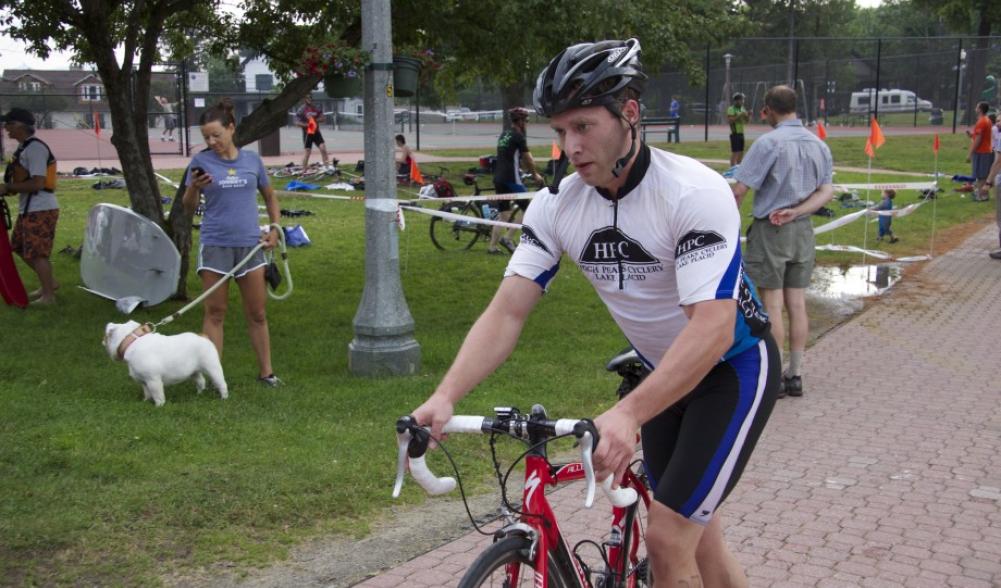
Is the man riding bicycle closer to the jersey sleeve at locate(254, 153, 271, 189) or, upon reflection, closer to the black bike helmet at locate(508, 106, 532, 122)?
the jersey sleeve at locate(254, 153, 271, 189)

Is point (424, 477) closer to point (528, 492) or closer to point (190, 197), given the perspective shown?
point (528, 492)

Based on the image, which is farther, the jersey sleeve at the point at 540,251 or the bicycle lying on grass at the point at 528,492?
the jersey sleeve at the point at 540,251

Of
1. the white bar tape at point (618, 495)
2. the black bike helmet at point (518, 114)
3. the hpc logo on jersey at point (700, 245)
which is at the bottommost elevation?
the white bar tape at point (618, 495)

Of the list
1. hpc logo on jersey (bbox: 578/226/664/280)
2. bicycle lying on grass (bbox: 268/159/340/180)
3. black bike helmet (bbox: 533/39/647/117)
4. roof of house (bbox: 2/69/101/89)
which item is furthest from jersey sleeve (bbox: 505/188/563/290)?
roof of house (bbox: 2/69/101/89)

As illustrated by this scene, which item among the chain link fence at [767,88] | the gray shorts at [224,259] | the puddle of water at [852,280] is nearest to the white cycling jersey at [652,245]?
the gray shorts at [224,259]

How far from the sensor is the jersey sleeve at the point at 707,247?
2.77m

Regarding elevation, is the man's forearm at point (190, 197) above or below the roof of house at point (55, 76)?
below

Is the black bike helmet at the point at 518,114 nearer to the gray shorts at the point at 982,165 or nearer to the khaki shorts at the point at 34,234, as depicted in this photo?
the khaki shorts at the point at 34,234

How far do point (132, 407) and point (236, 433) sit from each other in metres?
0.96

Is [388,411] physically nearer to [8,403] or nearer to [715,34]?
[8,403]

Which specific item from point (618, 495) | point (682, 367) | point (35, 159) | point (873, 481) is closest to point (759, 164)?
point (873, 481)

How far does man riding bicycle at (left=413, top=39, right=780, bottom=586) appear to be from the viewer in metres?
2.77

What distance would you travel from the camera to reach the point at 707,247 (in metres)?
2.79

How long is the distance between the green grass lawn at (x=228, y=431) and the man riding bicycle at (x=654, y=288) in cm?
233
